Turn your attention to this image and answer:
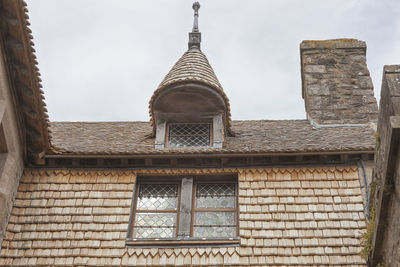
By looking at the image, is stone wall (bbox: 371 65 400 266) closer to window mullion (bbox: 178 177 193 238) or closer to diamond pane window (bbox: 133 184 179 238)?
window mullion (bbox: 178 177 193 238)

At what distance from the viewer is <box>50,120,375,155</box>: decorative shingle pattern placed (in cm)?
862

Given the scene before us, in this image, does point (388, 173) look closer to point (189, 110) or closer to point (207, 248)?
point (207, 248)

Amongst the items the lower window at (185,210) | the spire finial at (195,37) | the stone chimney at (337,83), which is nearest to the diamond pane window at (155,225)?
the lower window at (185,210)

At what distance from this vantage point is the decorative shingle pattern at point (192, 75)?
9.55 meters

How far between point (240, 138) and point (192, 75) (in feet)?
5.08

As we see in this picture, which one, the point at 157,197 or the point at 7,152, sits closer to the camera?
the point at 7,152

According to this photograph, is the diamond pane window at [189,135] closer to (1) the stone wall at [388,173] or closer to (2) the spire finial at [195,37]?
(2) the spire finial at [195,37]

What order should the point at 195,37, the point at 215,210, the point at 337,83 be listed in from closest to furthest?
the point at 215,210, the point at 195,37, the point at 337,83

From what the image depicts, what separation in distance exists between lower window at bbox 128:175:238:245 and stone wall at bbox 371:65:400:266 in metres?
2.28

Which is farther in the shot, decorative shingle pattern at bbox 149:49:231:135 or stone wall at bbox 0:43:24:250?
decorative shingle pattern at bbox 149:49:231:135

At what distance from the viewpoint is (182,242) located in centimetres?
756

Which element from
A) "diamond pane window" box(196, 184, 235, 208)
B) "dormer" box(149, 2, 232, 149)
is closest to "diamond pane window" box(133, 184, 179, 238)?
"diamond pane window" box(196, 184, 235, 208)

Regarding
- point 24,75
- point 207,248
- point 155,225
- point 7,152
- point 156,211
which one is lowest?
point 207,248

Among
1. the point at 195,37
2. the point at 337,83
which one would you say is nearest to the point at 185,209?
the point at 195,37
